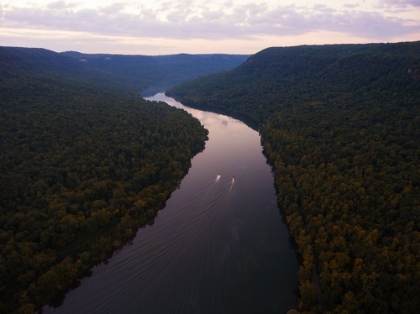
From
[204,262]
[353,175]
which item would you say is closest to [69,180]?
[204,262]

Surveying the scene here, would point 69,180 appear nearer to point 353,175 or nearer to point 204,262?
point 204,262

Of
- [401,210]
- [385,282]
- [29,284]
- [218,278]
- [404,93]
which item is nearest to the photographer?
[385,282]

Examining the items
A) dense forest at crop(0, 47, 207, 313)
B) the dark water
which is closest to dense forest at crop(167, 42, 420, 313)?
the dark water

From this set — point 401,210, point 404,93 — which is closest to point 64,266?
point 401,210

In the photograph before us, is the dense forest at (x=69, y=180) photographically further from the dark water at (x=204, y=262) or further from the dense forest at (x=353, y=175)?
the dense forest at (x=353, y=175)

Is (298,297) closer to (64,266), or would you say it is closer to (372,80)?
(64,266)

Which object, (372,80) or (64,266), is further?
(372,80)

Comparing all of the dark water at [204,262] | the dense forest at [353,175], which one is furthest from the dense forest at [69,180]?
the dense forest at [353,175]
